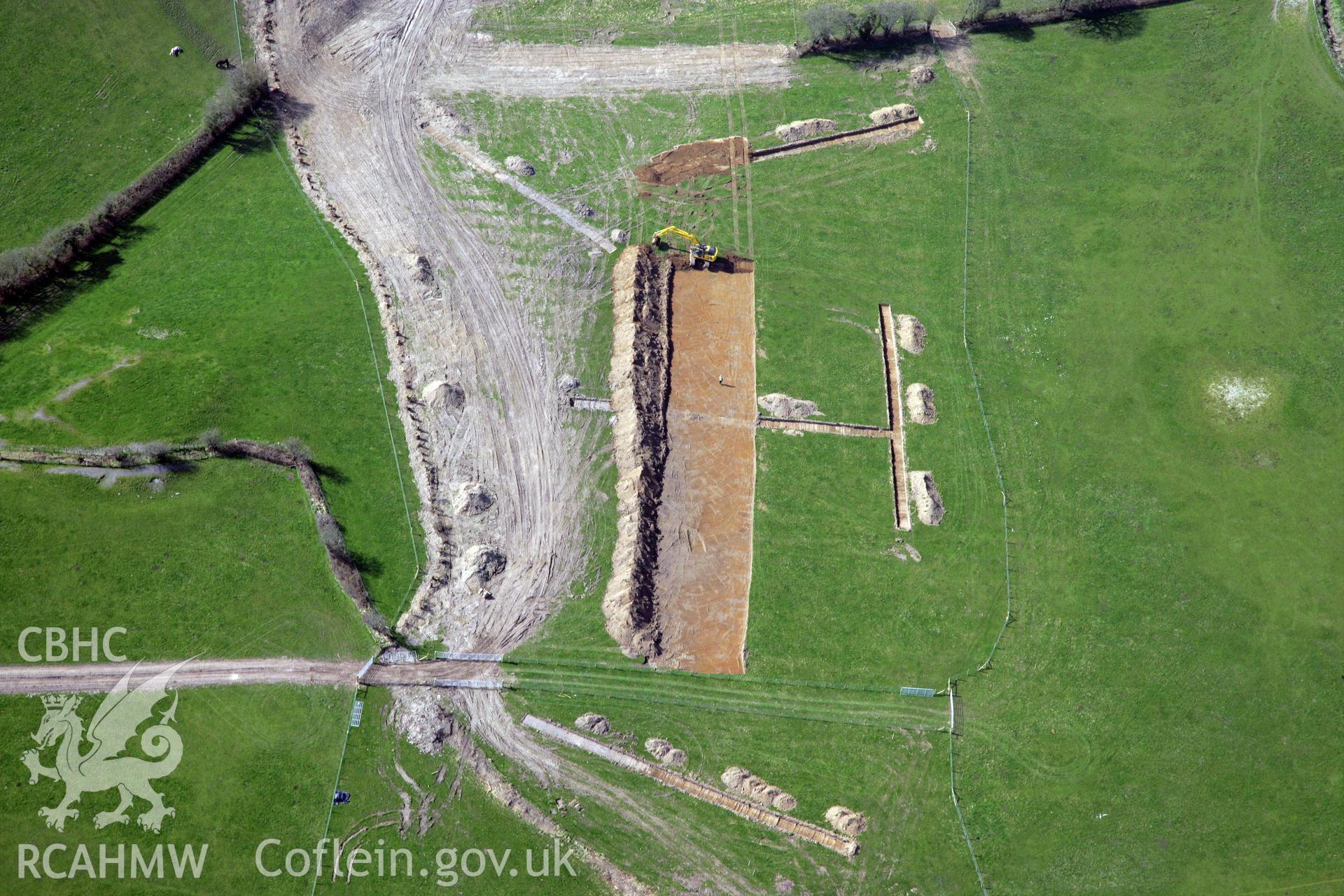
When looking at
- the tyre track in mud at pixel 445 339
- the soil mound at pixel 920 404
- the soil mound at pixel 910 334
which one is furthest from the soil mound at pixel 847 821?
the soil mound at pixel 910 334

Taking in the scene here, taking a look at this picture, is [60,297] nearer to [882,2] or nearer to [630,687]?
[630,687]

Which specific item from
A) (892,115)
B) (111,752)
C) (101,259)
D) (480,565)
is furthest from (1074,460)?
(101,259)

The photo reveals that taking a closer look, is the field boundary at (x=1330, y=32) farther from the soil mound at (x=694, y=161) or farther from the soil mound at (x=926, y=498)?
the soil mound at (x=926, y=498)

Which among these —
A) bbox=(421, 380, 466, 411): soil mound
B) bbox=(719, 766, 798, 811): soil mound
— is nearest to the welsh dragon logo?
bbox=(421, 380, 466, 411): soil mound

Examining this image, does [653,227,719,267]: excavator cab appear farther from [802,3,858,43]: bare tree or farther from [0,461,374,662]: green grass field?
[0,461,374,662]: green grass field

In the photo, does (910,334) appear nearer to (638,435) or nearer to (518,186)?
(638,435)

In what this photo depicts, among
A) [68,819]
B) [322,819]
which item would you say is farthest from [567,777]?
[68,819]
